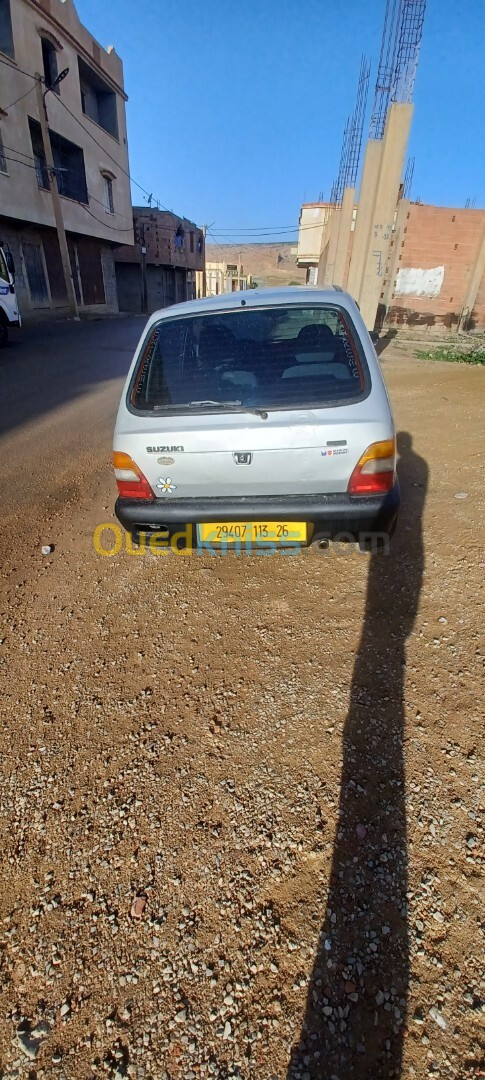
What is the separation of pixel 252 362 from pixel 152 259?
35788mm

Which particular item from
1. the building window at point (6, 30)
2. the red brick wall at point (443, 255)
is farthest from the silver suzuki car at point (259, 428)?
the building window at point (6, 30)

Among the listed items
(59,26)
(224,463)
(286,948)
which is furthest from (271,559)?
Result: (59,26)

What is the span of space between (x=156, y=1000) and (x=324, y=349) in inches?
105

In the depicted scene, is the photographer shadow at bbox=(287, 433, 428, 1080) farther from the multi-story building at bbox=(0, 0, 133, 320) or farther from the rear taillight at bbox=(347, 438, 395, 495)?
the multi-story building at bbox=(0, 0, 133, 320)

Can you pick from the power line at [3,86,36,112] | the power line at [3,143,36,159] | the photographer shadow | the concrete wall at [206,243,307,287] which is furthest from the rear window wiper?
the concrete wall at [206,243,307,287]

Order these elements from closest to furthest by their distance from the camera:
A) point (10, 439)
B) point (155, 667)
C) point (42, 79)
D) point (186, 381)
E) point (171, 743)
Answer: point (171, 743) < point (155, 667) < point (186, 381) < point (10, 439) < point (42, 79)

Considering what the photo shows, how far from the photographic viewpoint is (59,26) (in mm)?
18703

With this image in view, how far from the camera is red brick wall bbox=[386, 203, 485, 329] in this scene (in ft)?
47.1

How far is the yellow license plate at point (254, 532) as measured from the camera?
8.40 feet

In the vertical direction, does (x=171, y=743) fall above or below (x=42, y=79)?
below

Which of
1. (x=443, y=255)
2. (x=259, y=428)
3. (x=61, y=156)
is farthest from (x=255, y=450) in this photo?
(x=61, y=156)

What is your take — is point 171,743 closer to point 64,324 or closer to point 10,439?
point 10,439

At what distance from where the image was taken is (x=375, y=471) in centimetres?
242

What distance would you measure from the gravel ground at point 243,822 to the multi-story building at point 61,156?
19.3 meters
